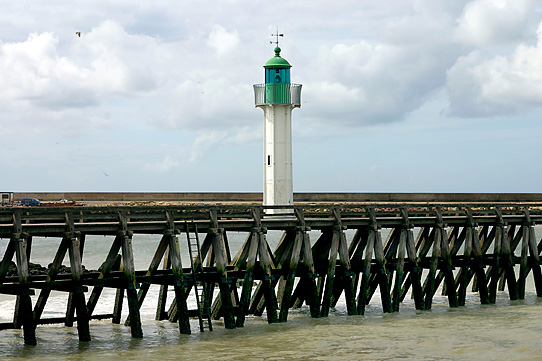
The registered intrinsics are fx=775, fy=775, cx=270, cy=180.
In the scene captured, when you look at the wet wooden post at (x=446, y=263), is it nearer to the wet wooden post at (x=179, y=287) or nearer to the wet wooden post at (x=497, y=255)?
the wet wooden post at (x=497, y=255)

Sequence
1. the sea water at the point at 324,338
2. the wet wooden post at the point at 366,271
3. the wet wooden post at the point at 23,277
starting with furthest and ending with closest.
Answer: the wet wooden post at the point at 366,271, the wet wooden post at the point at 23,277, the sea water at the point at 324,338

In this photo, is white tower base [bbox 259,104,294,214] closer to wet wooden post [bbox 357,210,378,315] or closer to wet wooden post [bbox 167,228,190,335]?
wet wooden post [bbox 357,210,378,315]

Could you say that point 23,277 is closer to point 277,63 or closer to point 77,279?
point 77,279

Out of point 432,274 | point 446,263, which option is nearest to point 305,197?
point 446,263

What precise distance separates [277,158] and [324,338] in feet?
27.0

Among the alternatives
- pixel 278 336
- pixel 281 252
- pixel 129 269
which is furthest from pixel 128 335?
pixel 281 252

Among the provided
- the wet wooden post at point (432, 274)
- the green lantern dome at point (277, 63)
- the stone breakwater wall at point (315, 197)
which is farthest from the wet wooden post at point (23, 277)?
the stone breakwater wall at point (315, 197)

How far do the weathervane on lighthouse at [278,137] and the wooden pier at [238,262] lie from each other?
11.0 ft

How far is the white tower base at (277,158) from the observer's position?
23.1 meters

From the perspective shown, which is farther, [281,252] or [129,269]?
[281,252]

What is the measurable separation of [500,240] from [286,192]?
6.29 m

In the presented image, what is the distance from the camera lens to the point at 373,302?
2181 centimetres

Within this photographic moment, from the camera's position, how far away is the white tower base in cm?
2314

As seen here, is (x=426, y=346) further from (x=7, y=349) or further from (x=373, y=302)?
(x=7, y=349)
